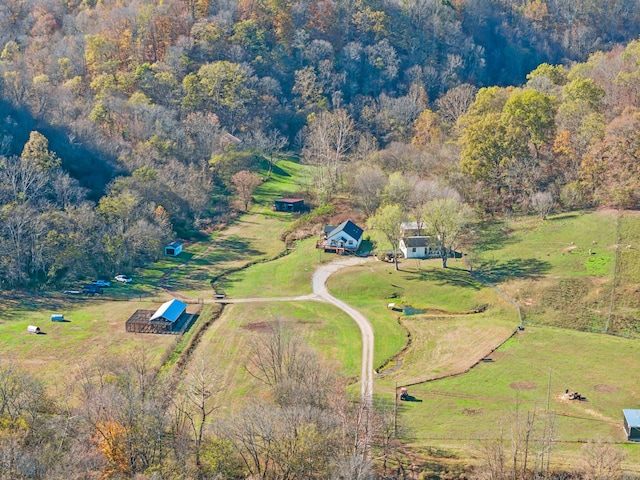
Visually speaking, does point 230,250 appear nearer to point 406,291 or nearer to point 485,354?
point 406,291

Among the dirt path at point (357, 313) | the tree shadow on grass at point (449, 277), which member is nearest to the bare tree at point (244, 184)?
the dirt path at point (357, 313)

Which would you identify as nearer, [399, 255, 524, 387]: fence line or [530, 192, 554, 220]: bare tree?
[399, 255, 524, 387]: fence line

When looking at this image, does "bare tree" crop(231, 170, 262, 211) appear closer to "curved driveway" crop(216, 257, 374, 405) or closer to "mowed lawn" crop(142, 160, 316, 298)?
"mowed lawn" crop(142, 160, 316, 298)

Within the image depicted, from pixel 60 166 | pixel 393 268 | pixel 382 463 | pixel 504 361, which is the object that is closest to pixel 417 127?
pixel 393 268

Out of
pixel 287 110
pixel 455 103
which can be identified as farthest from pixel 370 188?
pixel 287 110

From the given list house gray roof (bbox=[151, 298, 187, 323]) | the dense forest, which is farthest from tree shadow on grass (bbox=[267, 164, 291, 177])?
house gray roof (bbox=[151, 298, 187, 323])

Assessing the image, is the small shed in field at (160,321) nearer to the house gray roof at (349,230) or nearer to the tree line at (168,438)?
the tree line at (168,438)
